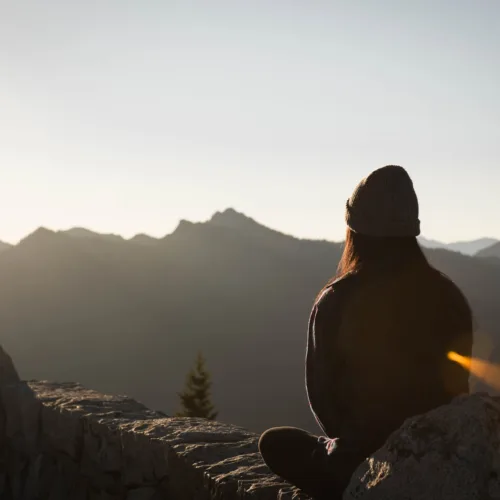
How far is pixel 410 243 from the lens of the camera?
10.2 ft

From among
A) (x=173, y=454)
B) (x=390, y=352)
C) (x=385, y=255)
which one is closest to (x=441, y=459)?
(x=390, y=352)

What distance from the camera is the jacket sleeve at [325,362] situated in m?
2.97

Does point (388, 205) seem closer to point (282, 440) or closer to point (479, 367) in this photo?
point (479, 367)

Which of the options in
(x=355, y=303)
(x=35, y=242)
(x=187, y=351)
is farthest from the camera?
(x=35, y=242)

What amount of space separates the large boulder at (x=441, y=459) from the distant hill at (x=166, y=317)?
90713 mm

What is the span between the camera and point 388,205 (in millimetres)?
3043

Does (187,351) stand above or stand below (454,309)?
below

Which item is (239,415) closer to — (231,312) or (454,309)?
(231,312)

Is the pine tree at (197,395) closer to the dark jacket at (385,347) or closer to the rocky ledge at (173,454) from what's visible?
the rocky ledge at (173,454)

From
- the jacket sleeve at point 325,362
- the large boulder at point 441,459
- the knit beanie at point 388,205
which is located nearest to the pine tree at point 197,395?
the jacket sleeve at point 325,362

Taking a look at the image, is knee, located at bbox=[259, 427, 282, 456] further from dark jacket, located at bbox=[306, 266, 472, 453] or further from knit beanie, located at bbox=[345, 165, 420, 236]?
knit beanie, located at bbox=[345, 165, 420, 236]

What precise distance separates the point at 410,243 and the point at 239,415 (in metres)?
98.6

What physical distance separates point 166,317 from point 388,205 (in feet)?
397

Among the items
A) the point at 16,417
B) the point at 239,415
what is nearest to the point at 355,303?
the point at 16,417
